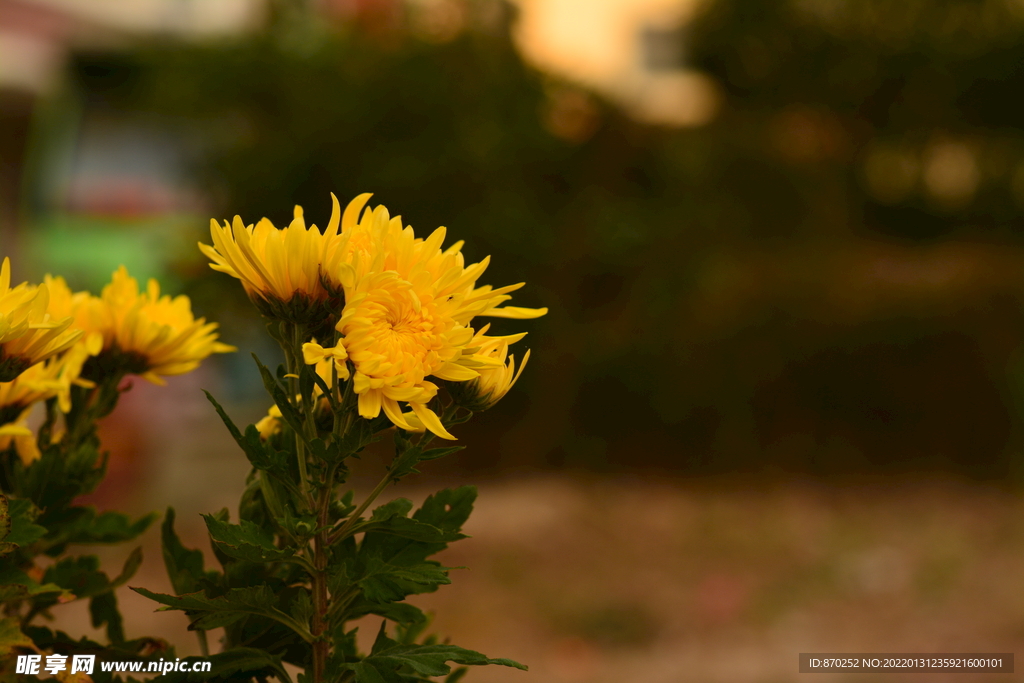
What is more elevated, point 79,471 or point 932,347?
point 932,347

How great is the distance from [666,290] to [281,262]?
16.5ft

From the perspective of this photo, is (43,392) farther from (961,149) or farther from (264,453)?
(961,149)

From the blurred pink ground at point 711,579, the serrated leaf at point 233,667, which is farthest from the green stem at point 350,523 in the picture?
the blurred pink ground at point 711,579

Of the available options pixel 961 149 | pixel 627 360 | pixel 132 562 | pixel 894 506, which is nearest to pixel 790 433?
pixel 894 506

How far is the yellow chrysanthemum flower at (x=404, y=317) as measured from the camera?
64cm

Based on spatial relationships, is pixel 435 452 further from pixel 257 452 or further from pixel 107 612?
pixel 107 612

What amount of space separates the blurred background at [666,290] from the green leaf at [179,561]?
11.5 ft

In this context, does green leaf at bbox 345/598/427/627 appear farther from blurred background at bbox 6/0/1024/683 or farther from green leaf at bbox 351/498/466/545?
blurred background at bbox 6/0/1024/683

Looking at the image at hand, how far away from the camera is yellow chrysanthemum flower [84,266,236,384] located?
87cm

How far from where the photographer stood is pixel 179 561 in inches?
33.0

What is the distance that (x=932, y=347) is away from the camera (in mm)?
5598

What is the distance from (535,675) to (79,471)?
323cm

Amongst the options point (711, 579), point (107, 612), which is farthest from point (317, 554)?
point (711, 579)

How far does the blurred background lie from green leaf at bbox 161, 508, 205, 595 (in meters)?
3.51
